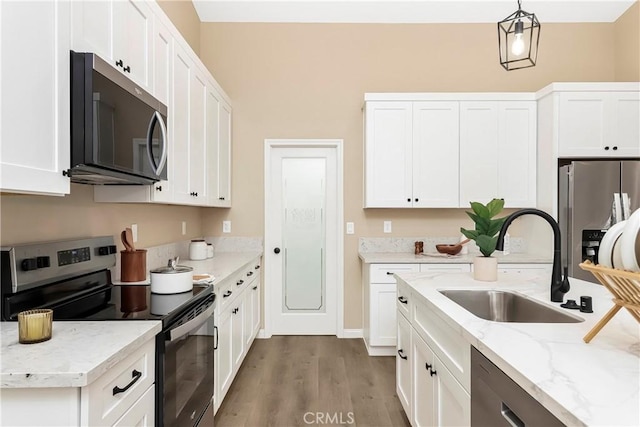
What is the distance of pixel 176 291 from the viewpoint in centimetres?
188

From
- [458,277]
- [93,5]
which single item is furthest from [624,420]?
[93,5]

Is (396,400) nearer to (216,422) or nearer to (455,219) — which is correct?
(216,422)

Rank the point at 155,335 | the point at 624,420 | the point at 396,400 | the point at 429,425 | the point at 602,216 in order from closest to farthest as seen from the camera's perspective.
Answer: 1. the point at 624,420
2. the point at 155,335
3. the point at 429,425
4. the point at 396,400
5. the point at 602,216

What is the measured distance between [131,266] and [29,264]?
67 cm

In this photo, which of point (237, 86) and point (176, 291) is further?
point (237, 86)

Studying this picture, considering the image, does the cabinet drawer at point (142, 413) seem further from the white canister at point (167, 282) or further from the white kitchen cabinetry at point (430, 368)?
the white kitchen cabinetry at point (430, 368)

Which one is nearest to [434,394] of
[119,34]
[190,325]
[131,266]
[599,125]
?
[190,325]

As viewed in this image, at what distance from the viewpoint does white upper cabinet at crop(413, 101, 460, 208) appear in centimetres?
377

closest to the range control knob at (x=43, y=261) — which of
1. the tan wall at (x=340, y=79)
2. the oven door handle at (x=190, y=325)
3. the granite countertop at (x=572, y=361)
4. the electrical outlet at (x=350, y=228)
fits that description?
the oven door handle at (x=190, y=325)

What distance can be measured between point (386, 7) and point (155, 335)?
12.6 ft

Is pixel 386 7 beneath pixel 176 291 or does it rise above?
above

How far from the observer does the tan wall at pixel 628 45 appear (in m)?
3.84

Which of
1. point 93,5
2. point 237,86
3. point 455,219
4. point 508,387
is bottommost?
point 508,387

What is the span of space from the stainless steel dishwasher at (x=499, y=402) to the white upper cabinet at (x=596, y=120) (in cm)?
312
